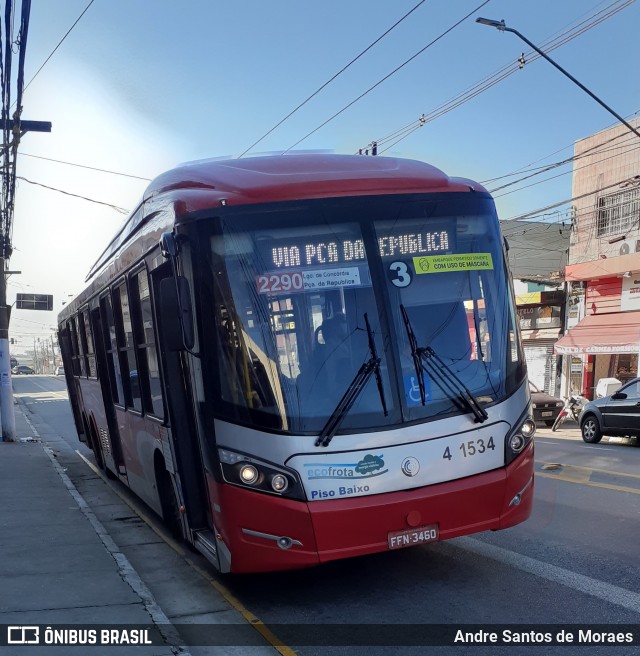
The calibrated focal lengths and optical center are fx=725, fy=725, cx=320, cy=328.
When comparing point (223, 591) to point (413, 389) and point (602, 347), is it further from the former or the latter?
point (602, 347)

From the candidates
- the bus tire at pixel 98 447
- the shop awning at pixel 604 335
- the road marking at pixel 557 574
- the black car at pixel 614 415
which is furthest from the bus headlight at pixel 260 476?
the shop awning at pixel 604 335

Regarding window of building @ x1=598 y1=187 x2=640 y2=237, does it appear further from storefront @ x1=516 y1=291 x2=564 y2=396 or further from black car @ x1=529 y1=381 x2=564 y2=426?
black car @ x1=529 y1=381 x2=564 y2=426

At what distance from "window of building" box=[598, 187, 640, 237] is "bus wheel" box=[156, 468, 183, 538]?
20.5 meters

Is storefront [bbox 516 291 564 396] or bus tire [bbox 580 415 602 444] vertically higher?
storefront [bbox 516 291 564 396]

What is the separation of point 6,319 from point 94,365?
9841 mm

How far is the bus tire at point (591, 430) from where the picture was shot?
1722cm

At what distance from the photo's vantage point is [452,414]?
527 cm

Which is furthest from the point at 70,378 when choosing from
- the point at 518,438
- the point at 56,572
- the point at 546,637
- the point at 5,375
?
the point at 546,637

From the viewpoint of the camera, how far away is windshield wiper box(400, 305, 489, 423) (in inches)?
207

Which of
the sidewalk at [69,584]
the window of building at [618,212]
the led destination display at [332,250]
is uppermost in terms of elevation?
the window of building at [618,212]

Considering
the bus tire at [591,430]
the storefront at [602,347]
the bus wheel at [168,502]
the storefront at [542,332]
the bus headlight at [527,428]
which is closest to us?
the bus headlight at [527,428]

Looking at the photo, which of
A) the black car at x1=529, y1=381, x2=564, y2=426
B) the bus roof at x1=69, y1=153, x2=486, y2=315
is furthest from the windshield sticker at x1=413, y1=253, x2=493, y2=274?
the black car at x1=529, y1=381, x2=564, y2=426

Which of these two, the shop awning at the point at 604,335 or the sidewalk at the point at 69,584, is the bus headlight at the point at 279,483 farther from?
the shop awning at the point at 604,335

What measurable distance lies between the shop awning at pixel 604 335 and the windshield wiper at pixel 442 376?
18889mm
